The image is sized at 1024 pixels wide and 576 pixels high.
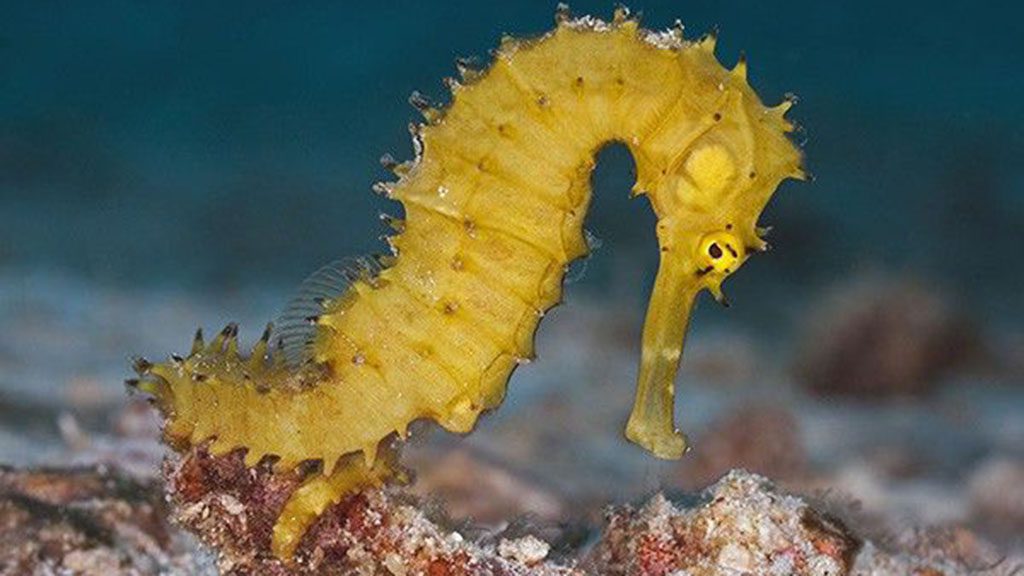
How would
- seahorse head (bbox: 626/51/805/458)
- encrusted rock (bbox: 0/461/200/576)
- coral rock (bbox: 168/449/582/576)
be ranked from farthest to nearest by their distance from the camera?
encrusted rock (bbox: 0/461/200/576) < coral rock (bbox: 168/449/582/576) < seahorse head (bbox: 626/51/805/458)

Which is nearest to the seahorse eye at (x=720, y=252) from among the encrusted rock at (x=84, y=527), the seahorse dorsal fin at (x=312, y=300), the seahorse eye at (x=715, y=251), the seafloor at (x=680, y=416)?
the seahorse eye at (x=715, y=251)

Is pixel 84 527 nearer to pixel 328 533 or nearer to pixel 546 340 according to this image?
pixel 328 533

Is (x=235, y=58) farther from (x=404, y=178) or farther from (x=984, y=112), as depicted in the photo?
(x=404, y=178)

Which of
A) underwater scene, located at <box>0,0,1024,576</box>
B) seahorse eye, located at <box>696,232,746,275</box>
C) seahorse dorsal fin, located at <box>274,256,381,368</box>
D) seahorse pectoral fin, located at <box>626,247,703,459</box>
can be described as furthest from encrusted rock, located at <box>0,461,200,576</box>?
seahorse eye, located at <box>696,232,746,275</box>

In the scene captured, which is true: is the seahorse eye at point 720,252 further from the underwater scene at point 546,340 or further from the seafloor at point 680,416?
the seafloor at point 680,416

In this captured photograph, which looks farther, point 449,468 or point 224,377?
point 449,468

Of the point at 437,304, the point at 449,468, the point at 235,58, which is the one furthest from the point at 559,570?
the point at 235,58

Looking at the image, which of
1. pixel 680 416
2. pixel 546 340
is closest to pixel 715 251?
pixel 680 416

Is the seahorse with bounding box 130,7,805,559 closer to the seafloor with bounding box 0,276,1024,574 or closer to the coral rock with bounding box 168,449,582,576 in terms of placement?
the coral rock with bounding box 168,449,582,576
